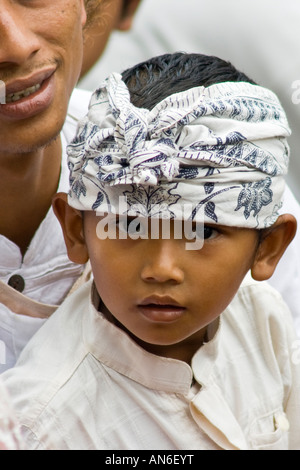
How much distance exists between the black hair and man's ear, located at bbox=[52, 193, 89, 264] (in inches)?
9.1

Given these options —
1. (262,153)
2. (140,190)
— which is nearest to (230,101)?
(262,153)

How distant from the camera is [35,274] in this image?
1914 mm

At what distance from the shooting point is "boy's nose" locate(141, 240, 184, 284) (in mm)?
1373

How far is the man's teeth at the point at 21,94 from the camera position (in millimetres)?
1696

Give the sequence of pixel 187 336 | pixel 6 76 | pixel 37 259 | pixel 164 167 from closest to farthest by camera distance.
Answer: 1. pixel 164 167
2. pixel 187 336
3. pixel 6 76
4. pixel 37 259

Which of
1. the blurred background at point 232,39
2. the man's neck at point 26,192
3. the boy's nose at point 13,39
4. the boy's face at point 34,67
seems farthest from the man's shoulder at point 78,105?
the blurred background at point 232,39

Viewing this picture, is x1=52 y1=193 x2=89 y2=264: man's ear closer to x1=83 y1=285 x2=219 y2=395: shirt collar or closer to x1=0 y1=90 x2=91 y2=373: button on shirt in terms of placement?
x1=83 y1=285 x2=219 y2=395: shirt collar

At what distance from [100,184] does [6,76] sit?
0.36 m

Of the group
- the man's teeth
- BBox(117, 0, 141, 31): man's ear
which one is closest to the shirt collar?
the man's teeth

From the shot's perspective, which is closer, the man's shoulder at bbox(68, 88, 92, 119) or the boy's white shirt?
the boy's white shirt

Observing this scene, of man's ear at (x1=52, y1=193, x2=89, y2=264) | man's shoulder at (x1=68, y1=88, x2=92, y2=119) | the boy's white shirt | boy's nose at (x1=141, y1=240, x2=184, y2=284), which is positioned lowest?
man's shoulder at (x1=68, y1=88, x2=92, y2=119)

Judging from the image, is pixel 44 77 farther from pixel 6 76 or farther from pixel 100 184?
pixel 100 184

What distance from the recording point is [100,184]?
1451 mm

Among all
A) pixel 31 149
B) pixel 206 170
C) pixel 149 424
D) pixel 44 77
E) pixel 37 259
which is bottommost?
pixel 37 259
